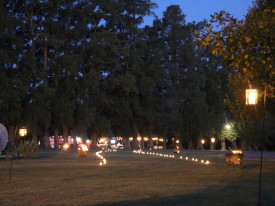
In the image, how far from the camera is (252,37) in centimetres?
1780

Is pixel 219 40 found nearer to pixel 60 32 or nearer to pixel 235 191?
pixel 235 191

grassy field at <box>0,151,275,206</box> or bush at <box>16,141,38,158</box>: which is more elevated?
bush at <box>16,141,38,158</box>

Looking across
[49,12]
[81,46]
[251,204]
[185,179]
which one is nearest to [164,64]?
[81,46]

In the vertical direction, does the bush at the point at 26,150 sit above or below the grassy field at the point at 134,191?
above

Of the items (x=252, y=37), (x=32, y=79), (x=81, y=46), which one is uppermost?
(x=81, y=46)

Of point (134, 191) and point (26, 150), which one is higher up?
point (26, 150)

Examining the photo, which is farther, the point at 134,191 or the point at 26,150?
the point at 26,150

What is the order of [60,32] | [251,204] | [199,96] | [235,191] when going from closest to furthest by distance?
[251,204] < [235,191] < [60,32] < [199,96]

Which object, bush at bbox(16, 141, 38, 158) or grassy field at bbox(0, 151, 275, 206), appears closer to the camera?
grassy field at bbox(0, 151, 275, 206)

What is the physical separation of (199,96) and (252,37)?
217 feet

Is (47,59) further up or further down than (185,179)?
further up

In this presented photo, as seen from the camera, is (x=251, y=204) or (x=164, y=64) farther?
(x=164, y=64)

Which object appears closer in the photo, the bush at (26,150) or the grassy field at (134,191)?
the grassy field at (134,191)

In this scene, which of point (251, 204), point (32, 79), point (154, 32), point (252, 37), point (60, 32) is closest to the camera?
point (251, 204)
